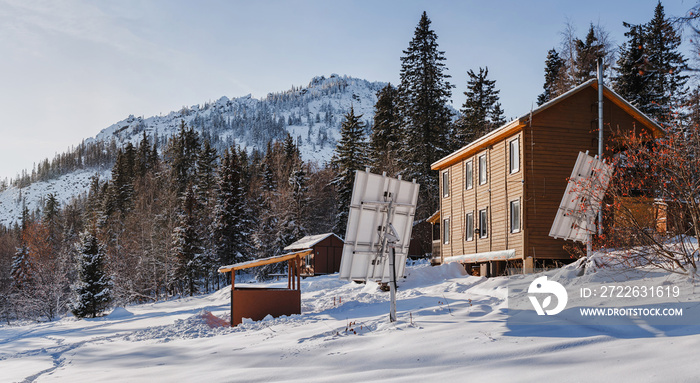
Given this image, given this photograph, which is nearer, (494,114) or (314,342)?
(314,342)

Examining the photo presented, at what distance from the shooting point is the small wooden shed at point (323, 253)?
160 feet

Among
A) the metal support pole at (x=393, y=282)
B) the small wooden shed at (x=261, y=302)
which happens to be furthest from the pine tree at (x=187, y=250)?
the metal support pole at (x=393, y=282)

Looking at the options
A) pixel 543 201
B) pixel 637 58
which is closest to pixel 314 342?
pixel 543 201

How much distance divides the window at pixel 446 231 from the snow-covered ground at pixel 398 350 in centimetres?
1230

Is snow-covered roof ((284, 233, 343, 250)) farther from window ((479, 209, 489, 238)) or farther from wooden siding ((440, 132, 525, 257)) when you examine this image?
window ((479, 209, 489, 238))

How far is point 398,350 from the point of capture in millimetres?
9266

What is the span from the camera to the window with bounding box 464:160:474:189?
92.5 ft

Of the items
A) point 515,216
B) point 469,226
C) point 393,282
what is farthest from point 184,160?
point 393,282

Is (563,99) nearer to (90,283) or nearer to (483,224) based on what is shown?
(483,224)

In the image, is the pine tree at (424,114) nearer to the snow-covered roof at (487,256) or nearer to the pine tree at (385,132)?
the pine tree at (385,132)

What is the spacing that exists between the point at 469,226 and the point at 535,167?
21.3 ft

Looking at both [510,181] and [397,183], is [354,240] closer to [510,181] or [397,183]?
[397,183]

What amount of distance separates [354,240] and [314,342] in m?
2.50

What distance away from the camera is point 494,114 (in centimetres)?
5319
